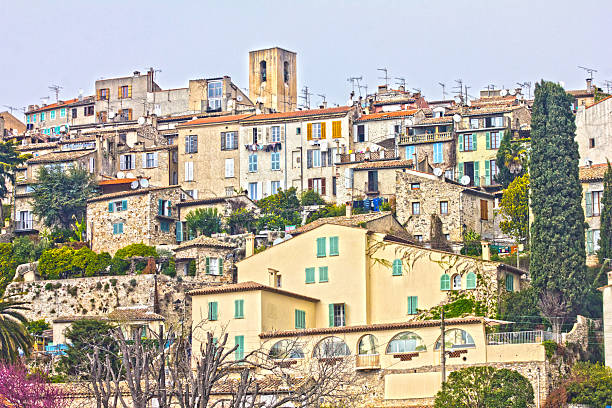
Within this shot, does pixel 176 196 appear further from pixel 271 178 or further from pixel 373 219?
pixel 373 219

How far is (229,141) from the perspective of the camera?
9169 centimetres

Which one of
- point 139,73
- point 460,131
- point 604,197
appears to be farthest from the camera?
point 139,73

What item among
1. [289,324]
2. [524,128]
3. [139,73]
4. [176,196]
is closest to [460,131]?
[524,128]

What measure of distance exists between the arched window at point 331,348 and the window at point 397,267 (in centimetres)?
684

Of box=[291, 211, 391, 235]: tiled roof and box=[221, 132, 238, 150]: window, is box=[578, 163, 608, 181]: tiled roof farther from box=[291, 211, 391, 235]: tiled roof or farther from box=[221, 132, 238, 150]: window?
box=[221, 132, 238, 150]: window

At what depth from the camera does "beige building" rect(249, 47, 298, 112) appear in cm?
10750

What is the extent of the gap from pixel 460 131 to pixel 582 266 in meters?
24.4

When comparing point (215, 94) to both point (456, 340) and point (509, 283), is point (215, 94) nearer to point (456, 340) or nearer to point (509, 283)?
Answer: point (509, 283)

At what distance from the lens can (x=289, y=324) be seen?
63188 millimetres

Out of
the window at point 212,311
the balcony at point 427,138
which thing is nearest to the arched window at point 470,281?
the window at point 212,311

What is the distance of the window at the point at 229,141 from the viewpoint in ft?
300

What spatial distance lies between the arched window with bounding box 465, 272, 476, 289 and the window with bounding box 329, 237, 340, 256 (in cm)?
719

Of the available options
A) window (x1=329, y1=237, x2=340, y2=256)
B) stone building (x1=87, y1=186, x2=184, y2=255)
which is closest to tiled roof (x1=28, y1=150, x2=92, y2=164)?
stone building (x1=87, y1=186, x2=184, y2=255)

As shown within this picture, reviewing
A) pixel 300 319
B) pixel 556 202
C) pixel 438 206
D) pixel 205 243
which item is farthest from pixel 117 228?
pixel 556 202
